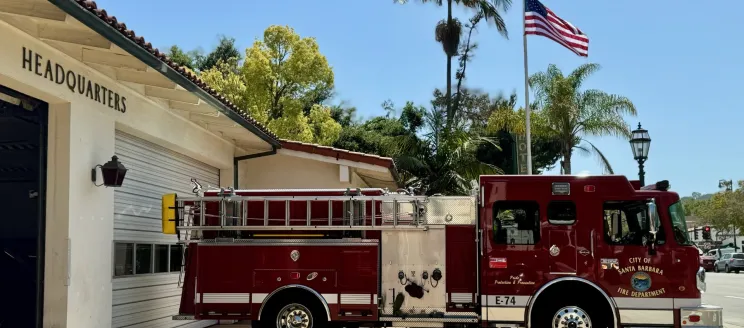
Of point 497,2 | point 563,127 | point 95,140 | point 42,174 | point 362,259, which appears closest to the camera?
point 42,174

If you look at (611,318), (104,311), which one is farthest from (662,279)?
(104,311)

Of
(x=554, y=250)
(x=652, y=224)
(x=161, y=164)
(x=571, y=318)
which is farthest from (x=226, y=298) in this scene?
(x=652, y=224)

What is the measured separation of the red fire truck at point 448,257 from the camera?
938cm

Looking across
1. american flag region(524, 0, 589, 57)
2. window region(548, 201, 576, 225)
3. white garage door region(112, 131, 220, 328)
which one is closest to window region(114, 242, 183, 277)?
white garage door region(112, 131, 220, 328)

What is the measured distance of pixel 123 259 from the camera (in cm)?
988

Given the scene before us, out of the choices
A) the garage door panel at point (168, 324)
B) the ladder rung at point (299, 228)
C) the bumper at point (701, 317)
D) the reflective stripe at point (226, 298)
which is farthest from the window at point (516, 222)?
the garage door panel at point (168, 324)

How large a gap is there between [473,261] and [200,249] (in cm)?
373

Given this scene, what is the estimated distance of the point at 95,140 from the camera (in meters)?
8.99

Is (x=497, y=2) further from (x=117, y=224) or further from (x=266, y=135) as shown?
(x=117, y=224)

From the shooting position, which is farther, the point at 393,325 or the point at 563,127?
the point at 563,127

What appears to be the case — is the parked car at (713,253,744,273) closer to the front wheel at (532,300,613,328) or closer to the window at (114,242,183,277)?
the front wheel at (532,300,613,328)

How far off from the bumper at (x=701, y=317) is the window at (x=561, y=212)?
181cm

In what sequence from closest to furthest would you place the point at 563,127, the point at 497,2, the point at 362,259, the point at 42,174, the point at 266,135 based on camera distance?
1. the point at 42,174
2. the point at 362,259
3. the point at 266,135
4. the point at 563,127
5. the point at 497,2

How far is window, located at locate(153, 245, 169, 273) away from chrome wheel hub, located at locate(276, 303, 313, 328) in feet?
8.75
